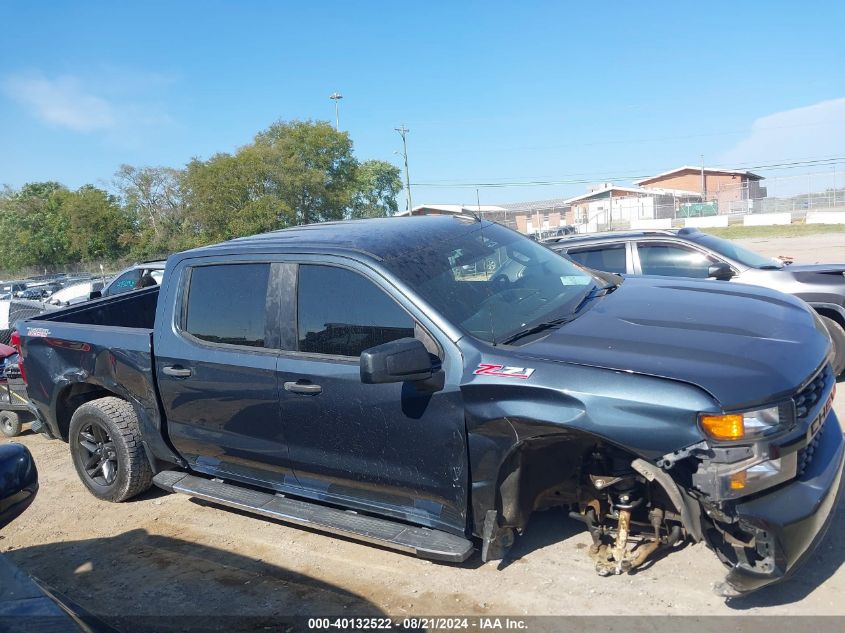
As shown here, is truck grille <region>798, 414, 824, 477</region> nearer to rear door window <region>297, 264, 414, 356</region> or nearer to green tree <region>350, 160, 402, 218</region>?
rear door window <region>297, 264, 414, 356</region>

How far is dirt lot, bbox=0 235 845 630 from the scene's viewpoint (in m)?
3.23

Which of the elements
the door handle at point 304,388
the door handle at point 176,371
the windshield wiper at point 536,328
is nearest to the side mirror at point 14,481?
the door handle at point 304,388

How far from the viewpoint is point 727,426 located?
271 centimetres

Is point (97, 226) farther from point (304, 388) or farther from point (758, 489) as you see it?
point (758, 489)

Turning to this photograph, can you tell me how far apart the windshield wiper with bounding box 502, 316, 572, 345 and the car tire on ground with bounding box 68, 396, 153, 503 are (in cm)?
300

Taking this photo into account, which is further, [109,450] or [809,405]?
[109,450]

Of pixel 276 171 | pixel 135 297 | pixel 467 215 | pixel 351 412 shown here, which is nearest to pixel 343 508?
pixel 351 412

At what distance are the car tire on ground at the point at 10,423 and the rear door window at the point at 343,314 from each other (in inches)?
219

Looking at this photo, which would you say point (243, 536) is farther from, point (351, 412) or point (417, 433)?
point (417, 433)

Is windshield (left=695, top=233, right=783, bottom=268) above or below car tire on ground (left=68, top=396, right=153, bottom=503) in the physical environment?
above

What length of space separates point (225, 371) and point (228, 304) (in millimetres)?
442

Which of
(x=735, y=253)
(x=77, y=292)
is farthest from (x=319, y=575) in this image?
(x=77, y=292)

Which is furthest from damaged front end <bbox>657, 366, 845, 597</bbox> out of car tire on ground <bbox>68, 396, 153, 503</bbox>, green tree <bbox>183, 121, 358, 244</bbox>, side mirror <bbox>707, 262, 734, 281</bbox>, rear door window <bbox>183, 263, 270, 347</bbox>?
green tree <bbox>183, 121, 358, 244</bbox>

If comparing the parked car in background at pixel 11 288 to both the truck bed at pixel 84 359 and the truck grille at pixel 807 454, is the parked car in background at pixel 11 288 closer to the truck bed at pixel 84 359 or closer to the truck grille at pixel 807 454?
the truck bed at pixel 84 359
